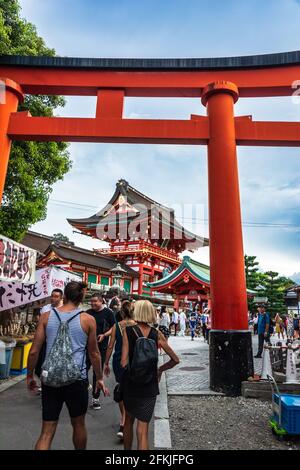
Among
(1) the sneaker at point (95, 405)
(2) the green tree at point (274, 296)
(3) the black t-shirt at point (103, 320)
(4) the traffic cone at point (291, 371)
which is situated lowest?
(1) the sneaker at point (95, 405)

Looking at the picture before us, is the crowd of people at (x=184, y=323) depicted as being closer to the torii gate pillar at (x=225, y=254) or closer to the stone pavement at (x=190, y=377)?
the stone pavement at (x=190, y=377)

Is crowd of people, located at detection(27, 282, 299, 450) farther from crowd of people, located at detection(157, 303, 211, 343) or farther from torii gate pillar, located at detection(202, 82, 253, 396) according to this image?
crowd of people, located at detection(157, 303, 211, 343)

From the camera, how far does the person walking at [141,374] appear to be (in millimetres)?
2678

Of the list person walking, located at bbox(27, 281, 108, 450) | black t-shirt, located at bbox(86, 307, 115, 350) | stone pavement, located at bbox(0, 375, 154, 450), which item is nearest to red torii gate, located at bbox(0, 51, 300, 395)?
black t-shirt, located at bbox(86, 307, 115, 350)

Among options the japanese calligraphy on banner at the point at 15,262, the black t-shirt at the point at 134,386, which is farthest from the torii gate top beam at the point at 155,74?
the black t-shirt at the point at 134,386

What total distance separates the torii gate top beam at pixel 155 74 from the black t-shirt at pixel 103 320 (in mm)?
5275

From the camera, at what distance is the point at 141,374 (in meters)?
2.68

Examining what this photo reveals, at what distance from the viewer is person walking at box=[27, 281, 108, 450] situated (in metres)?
2.54

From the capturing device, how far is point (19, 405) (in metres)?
4.78

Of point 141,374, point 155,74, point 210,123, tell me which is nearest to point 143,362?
point 141,374

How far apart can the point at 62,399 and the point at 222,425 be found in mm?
2515

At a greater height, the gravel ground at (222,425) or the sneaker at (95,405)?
the sneaker at (95,405)

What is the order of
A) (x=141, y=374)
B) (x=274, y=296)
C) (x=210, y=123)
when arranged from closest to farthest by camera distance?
(x=141, y=374) < (x=210, y=123) < (x=274, y=296)

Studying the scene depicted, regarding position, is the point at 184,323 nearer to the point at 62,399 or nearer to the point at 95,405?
the point at 95,405
